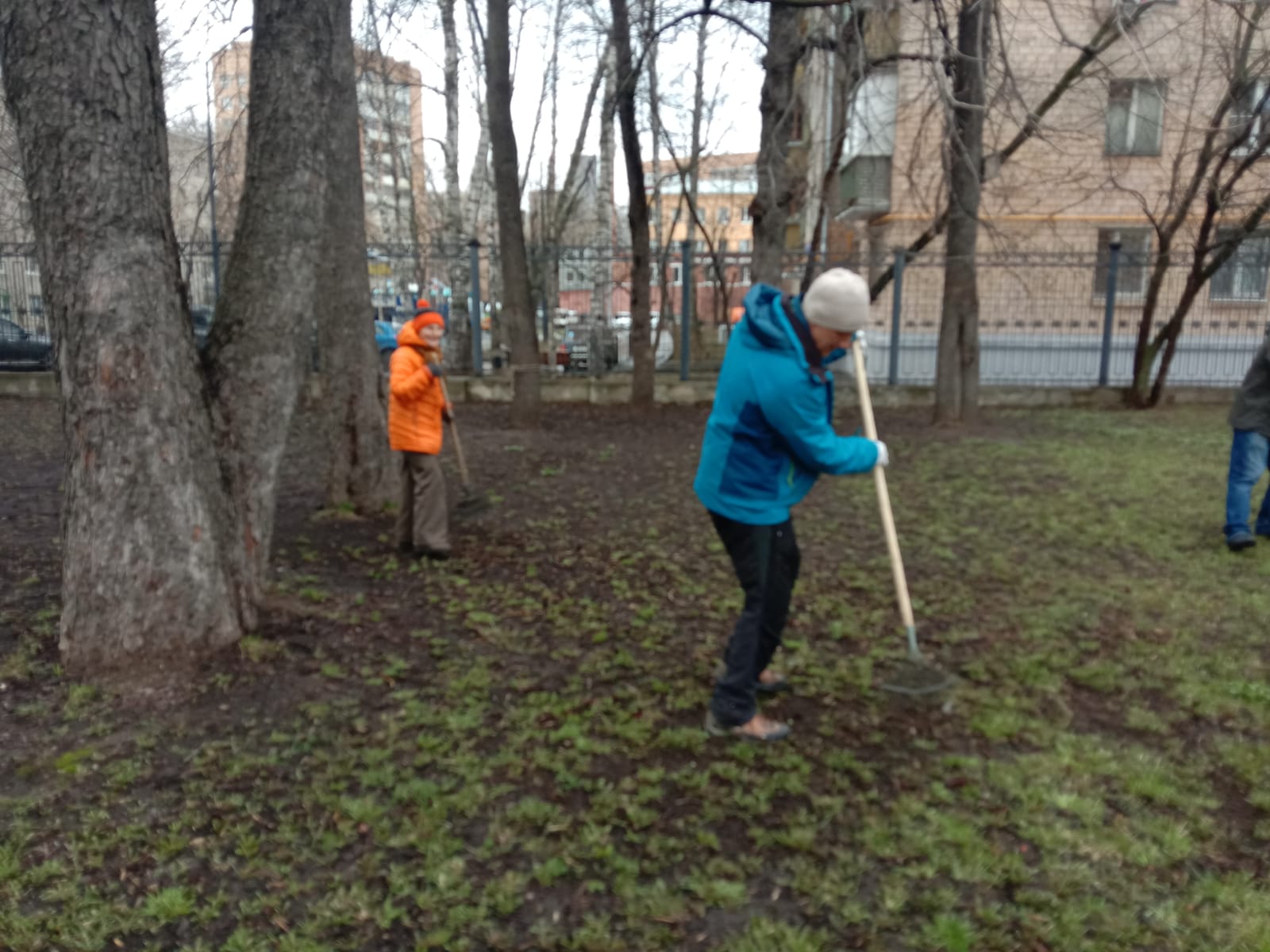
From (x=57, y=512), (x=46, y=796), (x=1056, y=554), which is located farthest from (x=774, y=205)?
(x=46, y=796)

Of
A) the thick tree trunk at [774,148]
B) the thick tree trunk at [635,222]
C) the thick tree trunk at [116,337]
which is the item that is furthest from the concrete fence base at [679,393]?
the thick tree trunk at [116,337]

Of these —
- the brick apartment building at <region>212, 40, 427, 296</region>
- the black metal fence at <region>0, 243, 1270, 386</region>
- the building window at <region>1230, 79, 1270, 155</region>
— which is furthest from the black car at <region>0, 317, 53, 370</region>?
the building window at <region>1230, 79, 1270, 155</region>

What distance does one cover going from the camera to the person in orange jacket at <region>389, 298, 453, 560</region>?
5824 millimetres

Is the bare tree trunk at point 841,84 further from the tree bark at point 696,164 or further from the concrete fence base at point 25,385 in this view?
the concrete fence base at point 25,385

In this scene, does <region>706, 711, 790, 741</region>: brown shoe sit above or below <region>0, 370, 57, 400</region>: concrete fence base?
below

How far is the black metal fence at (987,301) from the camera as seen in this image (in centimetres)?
1459

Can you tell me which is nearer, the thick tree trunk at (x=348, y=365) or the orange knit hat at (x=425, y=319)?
the orange knit hat at (x=425, y=319)

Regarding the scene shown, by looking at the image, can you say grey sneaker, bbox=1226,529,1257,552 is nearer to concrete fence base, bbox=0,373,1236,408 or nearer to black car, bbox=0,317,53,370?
concrete fence base, bbox=0,373,1236,408

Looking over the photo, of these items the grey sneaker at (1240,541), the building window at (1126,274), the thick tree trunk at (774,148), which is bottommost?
the grey sneaker at (1240,541)

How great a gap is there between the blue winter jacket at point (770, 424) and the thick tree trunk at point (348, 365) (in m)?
4.10

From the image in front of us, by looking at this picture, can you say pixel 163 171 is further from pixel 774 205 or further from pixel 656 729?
pixel 774 205

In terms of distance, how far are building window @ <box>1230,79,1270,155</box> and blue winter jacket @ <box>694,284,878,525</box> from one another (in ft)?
37.5

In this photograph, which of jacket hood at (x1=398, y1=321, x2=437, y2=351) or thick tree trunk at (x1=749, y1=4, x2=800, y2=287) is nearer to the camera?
jacket hood at (x1=398, y1=321, x2=437, y2=351)

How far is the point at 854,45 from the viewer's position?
9.41 m
